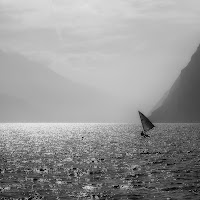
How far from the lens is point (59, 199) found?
116 feet

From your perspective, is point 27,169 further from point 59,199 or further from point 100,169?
point 59,199

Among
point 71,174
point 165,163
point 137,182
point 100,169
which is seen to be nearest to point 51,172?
point 71,174

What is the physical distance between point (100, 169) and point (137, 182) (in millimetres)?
12739

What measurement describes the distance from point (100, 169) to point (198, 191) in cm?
2023

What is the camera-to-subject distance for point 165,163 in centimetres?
6103

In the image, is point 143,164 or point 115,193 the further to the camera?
point 143,164

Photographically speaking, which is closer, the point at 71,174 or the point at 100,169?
the point at 71,174

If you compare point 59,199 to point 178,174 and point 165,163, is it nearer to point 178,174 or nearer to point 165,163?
point 178,174

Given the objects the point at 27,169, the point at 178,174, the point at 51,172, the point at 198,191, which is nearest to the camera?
the point at 198,191

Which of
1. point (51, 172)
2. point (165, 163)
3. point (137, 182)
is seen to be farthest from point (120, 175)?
point (165, 163)

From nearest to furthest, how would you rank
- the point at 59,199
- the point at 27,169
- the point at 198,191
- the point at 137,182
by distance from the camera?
the point at 59,199, the point at 198,191, the point at 137,182, the point at 27,169

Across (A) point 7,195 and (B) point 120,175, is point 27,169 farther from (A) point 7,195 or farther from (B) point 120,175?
(A) point 7,195

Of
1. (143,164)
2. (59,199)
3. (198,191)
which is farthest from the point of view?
(143,164)

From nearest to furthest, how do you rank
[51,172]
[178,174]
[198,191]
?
[198,191], [178,174], [51,172]
